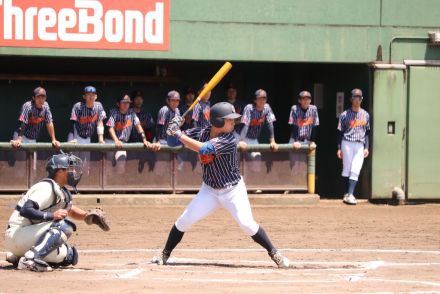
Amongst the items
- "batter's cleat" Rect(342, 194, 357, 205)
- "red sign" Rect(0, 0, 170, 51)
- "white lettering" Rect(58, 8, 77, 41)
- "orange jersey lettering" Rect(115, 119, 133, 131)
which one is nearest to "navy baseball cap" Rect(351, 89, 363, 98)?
"batter's cleat" Rect(342, 194, 357, 205)

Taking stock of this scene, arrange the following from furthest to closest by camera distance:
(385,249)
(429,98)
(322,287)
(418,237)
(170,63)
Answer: (170,63), (429,98), (418,237), (385,249), (322,287)

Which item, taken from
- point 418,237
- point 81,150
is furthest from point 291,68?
point 418,237

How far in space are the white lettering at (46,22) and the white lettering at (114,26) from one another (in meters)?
0.77

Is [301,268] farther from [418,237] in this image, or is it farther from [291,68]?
[291,68]

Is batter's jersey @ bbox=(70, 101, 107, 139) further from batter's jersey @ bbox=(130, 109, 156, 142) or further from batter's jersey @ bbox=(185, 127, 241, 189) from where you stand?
batter's jersey @ bbox=(185, 127, 241, 189)

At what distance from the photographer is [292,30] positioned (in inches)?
617

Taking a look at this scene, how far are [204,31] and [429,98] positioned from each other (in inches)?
145

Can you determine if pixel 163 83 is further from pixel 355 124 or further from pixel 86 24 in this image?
pixel 355 124

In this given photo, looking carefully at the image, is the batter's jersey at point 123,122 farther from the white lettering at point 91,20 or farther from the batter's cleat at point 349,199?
the batter's cleat at point 349,199

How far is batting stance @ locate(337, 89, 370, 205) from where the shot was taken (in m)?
15.6

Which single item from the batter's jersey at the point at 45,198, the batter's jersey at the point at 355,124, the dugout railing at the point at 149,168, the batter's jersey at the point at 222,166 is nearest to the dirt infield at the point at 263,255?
the batter's jersey at the point at 45,198

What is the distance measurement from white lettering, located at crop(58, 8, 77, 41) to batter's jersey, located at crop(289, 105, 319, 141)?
11.8ft

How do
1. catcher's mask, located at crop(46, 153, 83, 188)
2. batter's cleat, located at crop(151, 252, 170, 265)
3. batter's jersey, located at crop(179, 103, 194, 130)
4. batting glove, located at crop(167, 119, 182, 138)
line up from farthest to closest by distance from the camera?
batter's jersey, located at crop(179, 103, 194, 130) → batter's cleat, located at crop(151, 252, 170, 265) → batting glove, located at crop(167, 119, 182, 138) → catcher's mask, located at crop(46, 153, 83, 188)

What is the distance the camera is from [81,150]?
1480 centimetres
